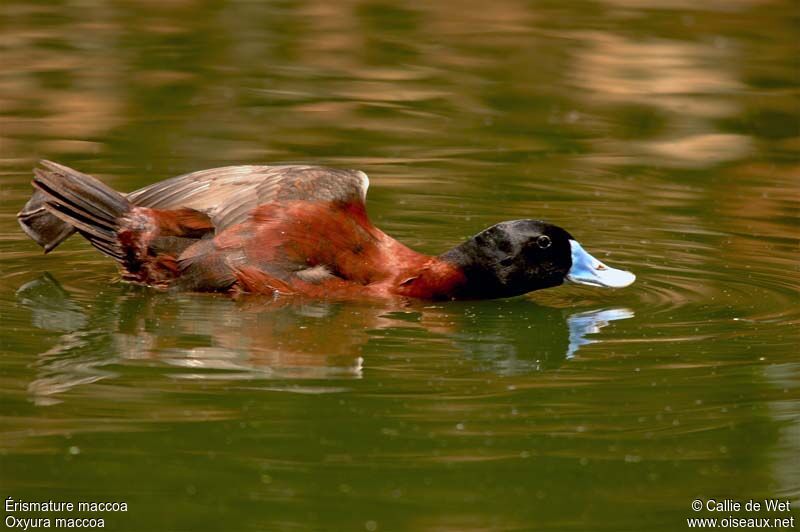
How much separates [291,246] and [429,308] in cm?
78

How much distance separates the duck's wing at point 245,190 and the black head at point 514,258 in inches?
26.3

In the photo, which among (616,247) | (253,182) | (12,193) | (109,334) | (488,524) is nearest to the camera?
(488,524)

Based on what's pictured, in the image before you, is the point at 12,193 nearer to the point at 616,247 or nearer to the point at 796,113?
the point at 616,247

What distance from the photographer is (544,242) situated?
25.6ft

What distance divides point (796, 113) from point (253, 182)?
6.43 m

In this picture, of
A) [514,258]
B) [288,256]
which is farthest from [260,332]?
[514,258]

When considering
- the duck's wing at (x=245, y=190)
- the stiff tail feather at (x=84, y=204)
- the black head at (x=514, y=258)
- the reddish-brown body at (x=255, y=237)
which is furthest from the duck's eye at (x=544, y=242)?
the stiff tail feather at (x=84, y=204)

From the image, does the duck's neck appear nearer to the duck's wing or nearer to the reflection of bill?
the duck's wing

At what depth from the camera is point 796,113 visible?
42.0ft

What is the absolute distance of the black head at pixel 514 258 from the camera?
779 centimetres

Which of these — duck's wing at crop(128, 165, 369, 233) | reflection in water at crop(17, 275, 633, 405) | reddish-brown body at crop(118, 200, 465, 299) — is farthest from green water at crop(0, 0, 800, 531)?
duck's wing at crop(128, 165, 369, 233)

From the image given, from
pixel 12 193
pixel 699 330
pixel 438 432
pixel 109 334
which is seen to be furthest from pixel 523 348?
pixel 12 193

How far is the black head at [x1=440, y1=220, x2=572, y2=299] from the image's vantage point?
7789mm

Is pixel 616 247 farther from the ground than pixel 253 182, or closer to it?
closer to it
